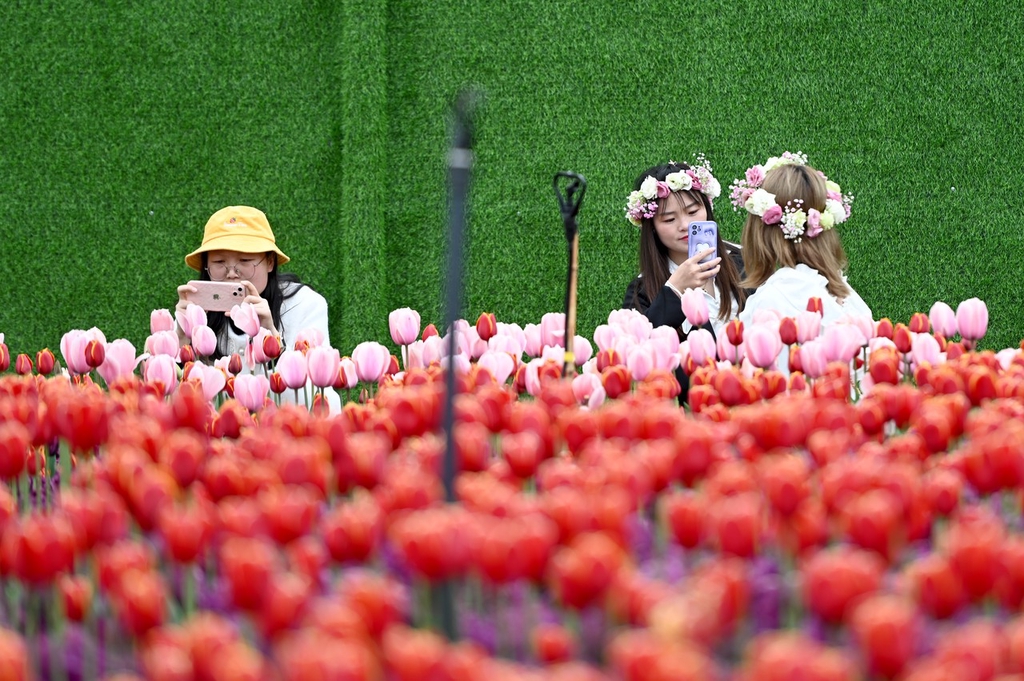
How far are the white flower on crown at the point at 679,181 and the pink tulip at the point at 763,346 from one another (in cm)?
229

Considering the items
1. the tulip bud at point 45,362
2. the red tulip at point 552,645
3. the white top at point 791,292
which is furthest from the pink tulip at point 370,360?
the white top at point 791,292

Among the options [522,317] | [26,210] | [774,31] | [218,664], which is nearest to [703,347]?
[218,664]

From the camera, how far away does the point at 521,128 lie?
4617 millimetres

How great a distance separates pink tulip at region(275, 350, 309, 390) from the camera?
59.9 inches

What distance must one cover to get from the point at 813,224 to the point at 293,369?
210 cm

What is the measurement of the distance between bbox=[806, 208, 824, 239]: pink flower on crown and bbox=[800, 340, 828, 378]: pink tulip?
205 cm

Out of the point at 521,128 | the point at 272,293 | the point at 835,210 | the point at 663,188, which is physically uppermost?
the point at 521,128

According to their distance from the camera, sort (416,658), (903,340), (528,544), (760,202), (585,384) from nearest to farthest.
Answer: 1. (416,658)
2. (528,544)
3. (585,384)
4. (903,340)
5. (760,202)

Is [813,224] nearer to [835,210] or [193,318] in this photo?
[835,210]

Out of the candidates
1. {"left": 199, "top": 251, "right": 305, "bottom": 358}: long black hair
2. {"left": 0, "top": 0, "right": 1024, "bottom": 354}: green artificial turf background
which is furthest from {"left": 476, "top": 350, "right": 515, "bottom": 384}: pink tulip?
{"left": 0, "top": 0, "right": 1024, "bottom": 354}: green artificial turf background

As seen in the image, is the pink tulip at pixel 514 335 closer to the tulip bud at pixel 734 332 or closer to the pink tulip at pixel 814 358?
the tulip bud at pixel 734 332

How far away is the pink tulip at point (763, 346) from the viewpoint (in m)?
1.36

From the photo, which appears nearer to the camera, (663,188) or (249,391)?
(249,391)

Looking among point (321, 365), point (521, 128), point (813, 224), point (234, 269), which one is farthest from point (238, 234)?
point (321, 365)
